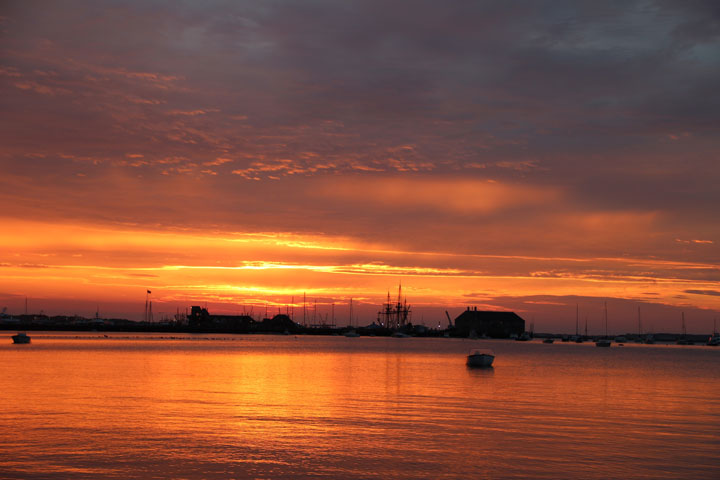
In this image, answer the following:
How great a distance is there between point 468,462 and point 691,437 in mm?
14617

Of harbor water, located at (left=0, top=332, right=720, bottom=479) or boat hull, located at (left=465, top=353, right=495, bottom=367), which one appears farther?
boat hull, located at (left=465, top=353, right=495, bottom=367)

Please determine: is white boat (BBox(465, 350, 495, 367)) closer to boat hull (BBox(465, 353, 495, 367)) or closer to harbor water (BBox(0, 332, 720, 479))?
boat hull (BBox(465, 353, 495, 367))

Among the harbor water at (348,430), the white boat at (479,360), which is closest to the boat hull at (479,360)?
the white boat at (479,360)

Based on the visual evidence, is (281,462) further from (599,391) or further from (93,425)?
(599,391)

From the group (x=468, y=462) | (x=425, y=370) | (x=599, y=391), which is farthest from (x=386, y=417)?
(x=425, y=370)

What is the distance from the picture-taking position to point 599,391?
2485 inches

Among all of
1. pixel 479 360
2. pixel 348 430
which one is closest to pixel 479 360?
pixel 479 360

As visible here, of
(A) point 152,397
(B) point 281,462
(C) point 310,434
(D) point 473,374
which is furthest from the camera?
(D) point 473,374

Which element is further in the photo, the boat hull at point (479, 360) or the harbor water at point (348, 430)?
the boat hull at point (479, 360)

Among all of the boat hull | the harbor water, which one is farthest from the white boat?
the harbor water

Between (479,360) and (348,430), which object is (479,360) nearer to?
(479,360)

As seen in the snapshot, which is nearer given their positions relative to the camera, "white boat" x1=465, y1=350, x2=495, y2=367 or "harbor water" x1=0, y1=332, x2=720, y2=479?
"harbor water" x1=0, y1=332, x2=720, y2=479

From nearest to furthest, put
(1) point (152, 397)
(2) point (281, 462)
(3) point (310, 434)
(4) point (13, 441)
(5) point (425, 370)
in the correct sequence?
(2) point (281, 462) → (4) point (13, 441) → (3) point (310, 434) → (1) point (152, 397) → (5) point (425, 370)

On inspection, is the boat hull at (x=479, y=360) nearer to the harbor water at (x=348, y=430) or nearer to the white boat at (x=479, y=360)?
the white boat at (x=479, y=360)
